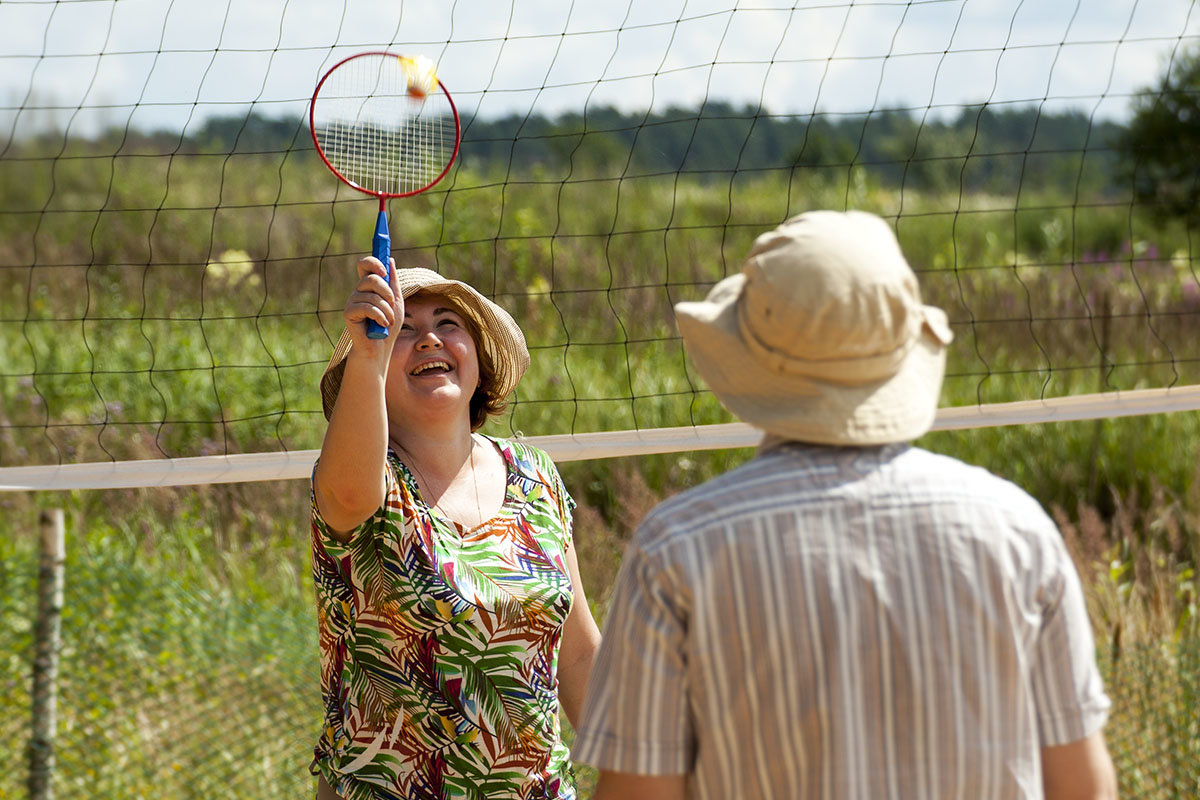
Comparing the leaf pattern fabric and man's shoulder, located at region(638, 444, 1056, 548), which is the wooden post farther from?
man's shoulder, located at region(638, 444, 1056, 548)

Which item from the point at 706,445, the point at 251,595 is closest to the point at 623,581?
the point at 706,445

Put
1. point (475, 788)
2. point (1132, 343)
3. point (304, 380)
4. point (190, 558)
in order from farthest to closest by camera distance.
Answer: point (1132, 343) → point (304, 380) → point (190, 558) → point (475, 788)

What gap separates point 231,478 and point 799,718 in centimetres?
226

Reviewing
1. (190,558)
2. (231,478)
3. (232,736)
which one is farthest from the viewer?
(190,558)

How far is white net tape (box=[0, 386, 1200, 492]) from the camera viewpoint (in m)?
3.36

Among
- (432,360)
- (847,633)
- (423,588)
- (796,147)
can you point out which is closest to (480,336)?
(432,360)

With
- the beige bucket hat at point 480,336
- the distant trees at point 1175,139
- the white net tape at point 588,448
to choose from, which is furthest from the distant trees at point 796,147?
the beige bucket hat at point 480,336

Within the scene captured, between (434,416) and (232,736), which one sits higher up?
(434,416)

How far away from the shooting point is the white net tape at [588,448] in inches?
132

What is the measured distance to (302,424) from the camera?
259 inches

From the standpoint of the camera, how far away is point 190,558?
212 inches

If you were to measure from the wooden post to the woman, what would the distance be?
1.91 m

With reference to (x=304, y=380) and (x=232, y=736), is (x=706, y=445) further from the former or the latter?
(x=304, y=380)

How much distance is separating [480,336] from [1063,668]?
1.45m
